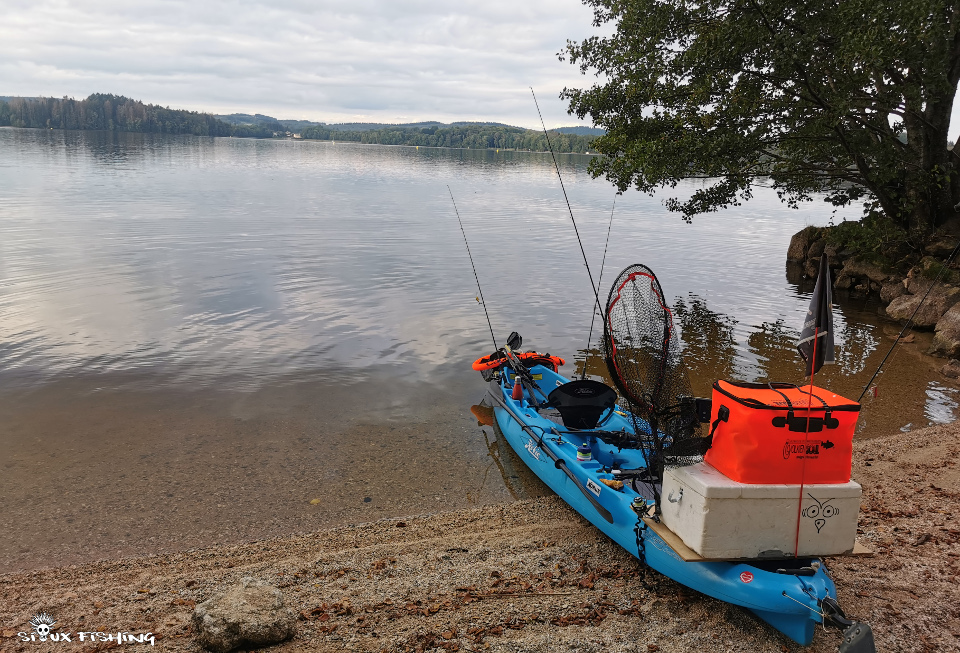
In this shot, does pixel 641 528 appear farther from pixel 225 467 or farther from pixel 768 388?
pixel 225 467

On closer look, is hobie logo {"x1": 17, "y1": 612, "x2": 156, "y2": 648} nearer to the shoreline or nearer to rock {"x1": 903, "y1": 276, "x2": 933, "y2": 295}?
the shoreline

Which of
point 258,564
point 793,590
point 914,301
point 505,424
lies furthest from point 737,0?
point 258,564

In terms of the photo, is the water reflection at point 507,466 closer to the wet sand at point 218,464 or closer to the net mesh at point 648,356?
the wet sand at point 218,464

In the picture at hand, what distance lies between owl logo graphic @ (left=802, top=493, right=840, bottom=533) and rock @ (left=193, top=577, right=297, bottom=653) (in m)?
3.63

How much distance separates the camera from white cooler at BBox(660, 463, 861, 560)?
13.8 ft

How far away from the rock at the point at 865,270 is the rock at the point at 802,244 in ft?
10.6

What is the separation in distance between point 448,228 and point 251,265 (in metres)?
11.7

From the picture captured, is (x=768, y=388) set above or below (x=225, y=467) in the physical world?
above

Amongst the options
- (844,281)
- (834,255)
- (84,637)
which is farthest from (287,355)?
(834,255)

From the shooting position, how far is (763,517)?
4266mm

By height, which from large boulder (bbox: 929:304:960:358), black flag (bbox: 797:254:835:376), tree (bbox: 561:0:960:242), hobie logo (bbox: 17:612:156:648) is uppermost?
tree (bbox: 561:0:960:242)

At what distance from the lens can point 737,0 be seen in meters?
14.5

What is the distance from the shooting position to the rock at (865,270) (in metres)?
18.8

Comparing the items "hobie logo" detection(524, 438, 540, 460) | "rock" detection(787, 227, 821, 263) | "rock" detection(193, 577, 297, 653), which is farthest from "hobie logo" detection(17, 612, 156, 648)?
"rock" detection(787, 227, 821, 263)
